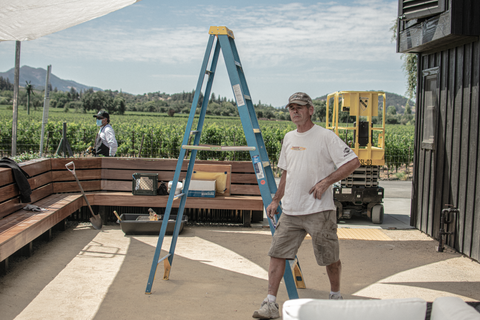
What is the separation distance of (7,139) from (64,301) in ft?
62.2

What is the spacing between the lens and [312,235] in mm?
3090

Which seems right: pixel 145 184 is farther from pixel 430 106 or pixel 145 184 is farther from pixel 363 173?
pixel 430 106

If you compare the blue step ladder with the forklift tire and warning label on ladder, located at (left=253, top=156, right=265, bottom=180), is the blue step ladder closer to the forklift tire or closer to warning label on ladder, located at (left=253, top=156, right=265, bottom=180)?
warning label on ladder, located at (left=253, top=156, right=265, bottom=180)

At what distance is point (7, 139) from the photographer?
19609mm

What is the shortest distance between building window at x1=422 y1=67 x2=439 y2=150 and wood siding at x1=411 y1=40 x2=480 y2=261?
51mm

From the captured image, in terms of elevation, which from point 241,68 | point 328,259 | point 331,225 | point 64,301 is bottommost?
point 64,301

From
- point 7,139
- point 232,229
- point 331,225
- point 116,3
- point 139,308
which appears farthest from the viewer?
point 7,139

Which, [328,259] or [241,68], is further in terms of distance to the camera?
[241,68]

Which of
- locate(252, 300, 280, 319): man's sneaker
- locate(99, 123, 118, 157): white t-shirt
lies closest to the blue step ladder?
locate(252, 300, 280, 319): man's sneaker

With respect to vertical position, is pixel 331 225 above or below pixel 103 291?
above

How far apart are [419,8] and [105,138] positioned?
5.47 metres

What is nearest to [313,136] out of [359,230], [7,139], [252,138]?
[252,138]

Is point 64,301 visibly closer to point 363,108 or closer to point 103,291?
point 103,291

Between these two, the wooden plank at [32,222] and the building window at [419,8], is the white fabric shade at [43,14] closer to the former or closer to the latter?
the wooden plank at [32,222]
